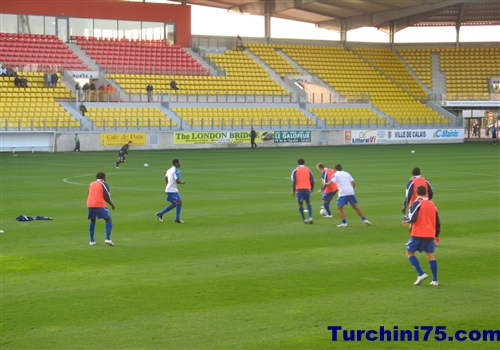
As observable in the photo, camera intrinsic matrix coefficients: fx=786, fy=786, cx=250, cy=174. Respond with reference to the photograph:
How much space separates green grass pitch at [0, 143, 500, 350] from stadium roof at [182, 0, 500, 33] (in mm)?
43869

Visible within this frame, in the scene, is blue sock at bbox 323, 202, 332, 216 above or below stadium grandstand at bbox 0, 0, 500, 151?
below

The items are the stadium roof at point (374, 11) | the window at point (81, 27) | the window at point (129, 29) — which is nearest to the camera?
the window at point (81, 27)

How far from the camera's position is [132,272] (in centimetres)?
1392

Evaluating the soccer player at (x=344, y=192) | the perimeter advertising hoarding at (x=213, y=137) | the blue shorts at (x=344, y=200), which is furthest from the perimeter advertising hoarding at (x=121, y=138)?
the blue shorts at (x=344, y=200)

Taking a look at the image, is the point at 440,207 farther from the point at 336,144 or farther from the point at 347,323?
the point at 336,144

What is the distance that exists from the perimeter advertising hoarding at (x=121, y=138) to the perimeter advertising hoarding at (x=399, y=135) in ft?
55.7

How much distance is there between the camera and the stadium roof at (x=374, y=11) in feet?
224

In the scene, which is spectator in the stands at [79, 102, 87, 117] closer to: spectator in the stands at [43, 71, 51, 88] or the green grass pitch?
spectator in the stands at [43, 71, 51, 88]

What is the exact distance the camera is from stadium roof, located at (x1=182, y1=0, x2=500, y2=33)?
6819cm

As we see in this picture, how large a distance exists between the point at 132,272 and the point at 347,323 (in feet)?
15.7

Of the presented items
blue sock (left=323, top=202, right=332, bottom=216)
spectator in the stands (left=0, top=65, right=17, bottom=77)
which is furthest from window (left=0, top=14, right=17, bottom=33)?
blue sock (left=323, top=202, right=332, bottom=216)

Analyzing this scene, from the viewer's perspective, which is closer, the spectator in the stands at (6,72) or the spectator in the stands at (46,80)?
the spectator in the stands at (6,72)

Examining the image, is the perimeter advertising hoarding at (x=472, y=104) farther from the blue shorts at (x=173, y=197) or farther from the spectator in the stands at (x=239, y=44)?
the blue shorts at (x=173, y=197)

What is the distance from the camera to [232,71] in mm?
66375
